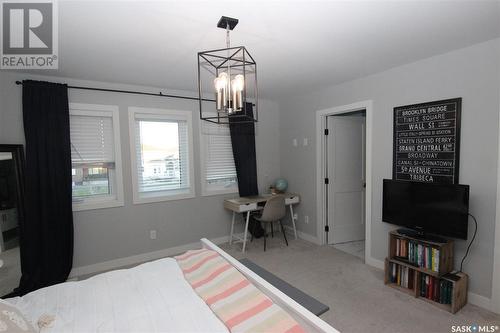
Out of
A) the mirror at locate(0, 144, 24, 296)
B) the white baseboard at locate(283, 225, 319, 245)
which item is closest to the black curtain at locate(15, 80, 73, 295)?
the mirror at locate(0, 144, 24, 296)

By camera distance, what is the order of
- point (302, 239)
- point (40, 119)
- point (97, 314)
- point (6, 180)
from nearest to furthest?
1. point (97, 314)
2. point (6, 180)
3. point (40, 119)
4. point (302, 239)

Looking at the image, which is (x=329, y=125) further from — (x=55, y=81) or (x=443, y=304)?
(x=55, y=81)

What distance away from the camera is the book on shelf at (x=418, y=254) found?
2.31 m

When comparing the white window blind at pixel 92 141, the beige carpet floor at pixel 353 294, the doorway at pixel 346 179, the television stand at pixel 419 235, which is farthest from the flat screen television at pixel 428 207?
the white window blind at pixel 92 141

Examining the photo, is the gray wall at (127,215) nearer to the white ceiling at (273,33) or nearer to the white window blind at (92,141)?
the white window blind at (92,141)

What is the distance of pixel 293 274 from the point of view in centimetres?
297

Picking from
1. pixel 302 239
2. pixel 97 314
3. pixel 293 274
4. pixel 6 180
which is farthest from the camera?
pixel 302 239

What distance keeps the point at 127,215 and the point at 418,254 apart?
3.40 meters

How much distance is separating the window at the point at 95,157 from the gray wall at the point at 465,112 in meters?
3.06

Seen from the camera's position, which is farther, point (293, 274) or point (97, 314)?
point (293, 274)

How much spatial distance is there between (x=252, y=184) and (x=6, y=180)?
301 cm

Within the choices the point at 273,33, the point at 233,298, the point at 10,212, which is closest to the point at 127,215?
the point at 10,212

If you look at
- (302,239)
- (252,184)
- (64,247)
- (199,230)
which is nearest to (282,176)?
(252,184)

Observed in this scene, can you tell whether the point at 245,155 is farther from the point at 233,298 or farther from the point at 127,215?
the point at 233,298
